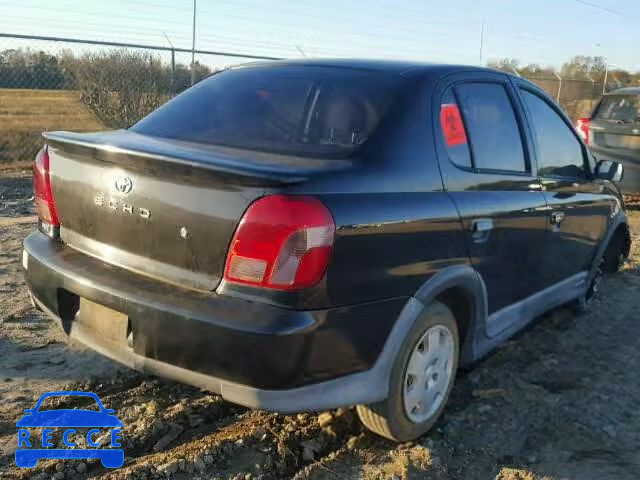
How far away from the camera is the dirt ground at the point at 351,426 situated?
107 inches

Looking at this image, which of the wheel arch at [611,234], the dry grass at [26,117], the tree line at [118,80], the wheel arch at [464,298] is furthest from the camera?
the tree line at [118,80]

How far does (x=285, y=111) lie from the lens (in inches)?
121

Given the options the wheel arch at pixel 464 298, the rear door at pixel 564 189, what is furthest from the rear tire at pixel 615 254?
the wheel arch at pixel 464 298

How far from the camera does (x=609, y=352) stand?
4.19 meters

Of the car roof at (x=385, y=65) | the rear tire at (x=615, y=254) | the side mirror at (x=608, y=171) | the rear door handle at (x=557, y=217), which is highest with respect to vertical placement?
the car roof at (x=385, y=65)

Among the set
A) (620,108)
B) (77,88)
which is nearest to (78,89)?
(77,88)

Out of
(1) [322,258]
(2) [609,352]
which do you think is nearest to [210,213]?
(1) [322,258]

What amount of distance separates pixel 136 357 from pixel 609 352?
3.16 m

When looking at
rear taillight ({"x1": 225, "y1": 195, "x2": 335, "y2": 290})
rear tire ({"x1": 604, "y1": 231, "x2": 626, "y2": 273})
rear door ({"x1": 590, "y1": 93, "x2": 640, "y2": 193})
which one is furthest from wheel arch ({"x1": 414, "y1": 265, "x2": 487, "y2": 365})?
rear door ({"x1": 590, "y1": 93, "x2": 640, "y2": 193})

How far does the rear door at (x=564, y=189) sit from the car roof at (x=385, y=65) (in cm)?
64

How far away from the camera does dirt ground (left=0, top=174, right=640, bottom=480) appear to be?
273cm

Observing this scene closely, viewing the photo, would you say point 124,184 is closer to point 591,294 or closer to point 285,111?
point 285,111

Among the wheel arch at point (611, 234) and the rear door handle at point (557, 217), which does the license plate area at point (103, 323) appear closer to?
the rear door handle at point (557, 217)

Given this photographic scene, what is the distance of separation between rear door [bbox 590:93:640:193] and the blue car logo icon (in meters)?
7.97
